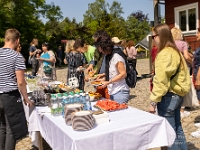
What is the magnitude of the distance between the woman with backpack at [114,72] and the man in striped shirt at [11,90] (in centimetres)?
97

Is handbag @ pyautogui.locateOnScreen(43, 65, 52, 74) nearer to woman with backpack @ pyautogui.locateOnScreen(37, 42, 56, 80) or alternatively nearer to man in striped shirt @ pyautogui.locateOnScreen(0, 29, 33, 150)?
woman with backpack @ pyautogui.locateOnScreen(37, 42, 56, 80)

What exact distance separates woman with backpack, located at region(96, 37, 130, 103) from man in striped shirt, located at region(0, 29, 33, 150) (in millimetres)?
967

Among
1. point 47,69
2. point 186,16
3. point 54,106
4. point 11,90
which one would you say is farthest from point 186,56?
point 186,16

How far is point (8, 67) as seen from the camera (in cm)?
273

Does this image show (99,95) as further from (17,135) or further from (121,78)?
(17,135)

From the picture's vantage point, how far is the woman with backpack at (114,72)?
9.43 feet

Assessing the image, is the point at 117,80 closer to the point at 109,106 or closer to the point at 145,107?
the point at 109,106

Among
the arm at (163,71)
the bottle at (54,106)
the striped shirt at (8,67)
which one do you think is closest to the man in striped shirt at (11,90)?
the striped shirt at (8,67)

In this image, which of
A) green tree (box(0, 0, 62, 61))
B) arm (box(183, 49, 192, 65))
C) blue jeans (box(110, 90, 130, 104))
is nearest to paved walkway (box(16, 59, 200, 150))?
arm (box(183, 49, 192, 65))

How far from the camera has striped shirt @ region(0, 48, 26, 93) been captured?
271cm

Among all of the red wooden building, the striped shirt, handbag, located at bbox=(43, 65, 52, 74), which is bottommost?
handbag, located at bbox=(43, 65, 52, 74)

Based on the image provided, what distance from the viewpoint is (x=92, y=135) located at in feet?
6.35

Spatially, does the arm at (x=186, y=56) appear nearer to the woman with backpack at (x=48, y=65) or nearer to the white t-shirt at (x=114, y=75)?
the white t-shirt at (x=114, y=75)

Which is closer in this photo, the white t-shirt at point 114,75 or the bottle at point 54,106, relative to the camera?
the bottle at point 54,106
